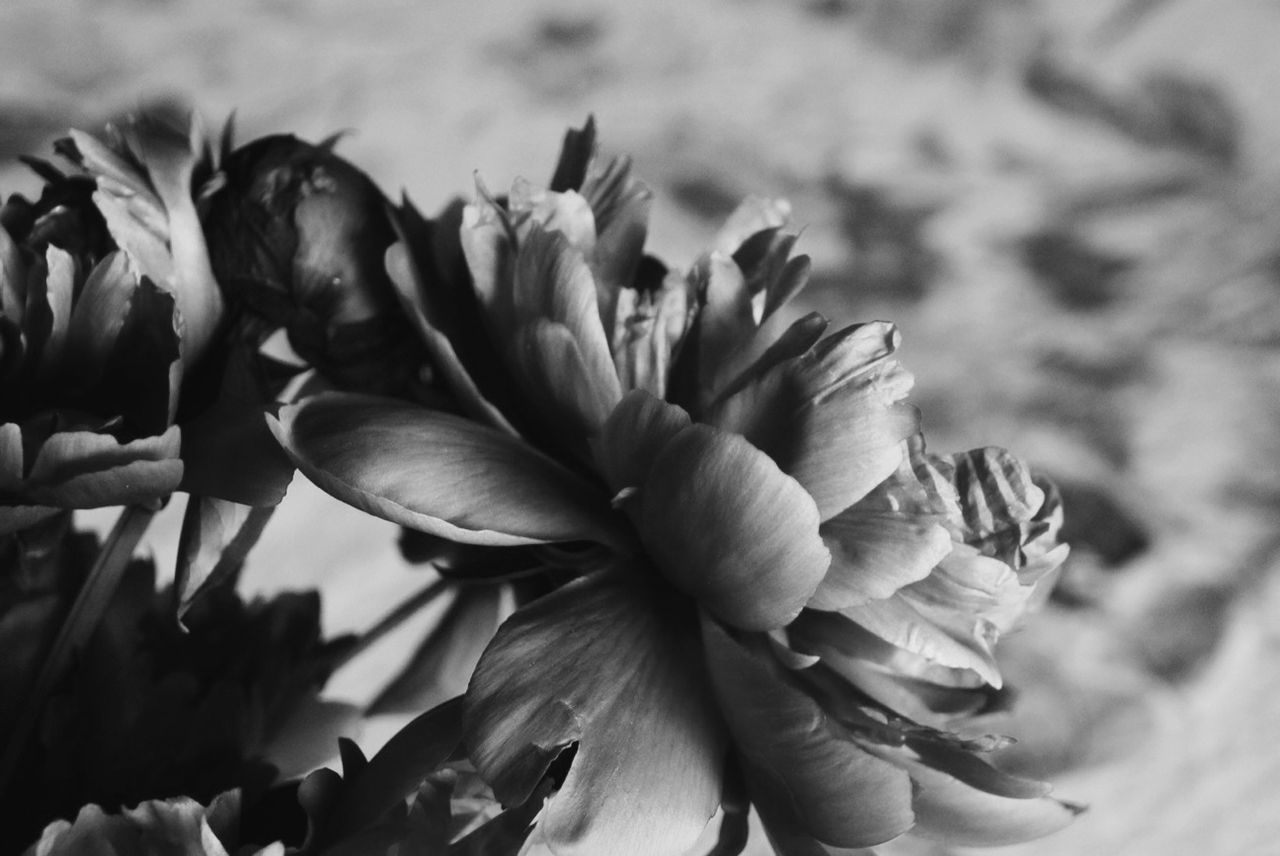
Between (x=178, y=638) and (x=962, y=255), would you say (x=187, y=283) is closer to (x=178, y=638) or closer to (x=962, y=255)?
(x=178, y=638)

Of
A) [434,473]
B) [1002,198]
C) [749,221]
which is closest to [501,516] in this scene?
[434,473]

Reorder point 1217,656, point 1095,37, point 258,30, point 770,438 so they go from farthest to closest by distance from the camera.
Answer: point 1095,37 < point 258,30 < point 1217,656 < point 770,438

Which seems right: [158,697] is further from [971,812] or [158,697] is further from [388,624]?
[971,812]

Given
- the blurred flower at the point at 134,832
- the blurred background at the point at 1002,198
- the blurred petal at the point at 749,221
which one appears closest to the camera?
the blurred flower at the point at 134,832

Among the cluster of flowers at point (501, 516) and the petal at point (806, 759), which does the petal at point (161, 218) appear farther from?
the petal at point (806, 759)

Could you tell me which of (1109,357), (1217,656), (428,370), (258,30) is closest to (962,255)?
(1109,357)

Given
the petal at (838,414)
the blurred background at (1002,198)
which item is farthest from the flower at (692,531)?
the blurred background at (1002,198)

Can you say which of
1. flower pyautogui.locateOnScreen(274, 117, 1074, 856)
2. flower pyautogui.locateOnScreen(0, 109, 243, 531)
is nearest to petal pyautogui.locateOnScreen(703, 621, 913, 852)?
flower pyautogui.locateOnScreen(274, 117, 1074, 856)

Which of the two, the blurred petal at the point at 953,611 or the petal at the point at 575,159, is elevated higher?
the petal at the point at 575,159
